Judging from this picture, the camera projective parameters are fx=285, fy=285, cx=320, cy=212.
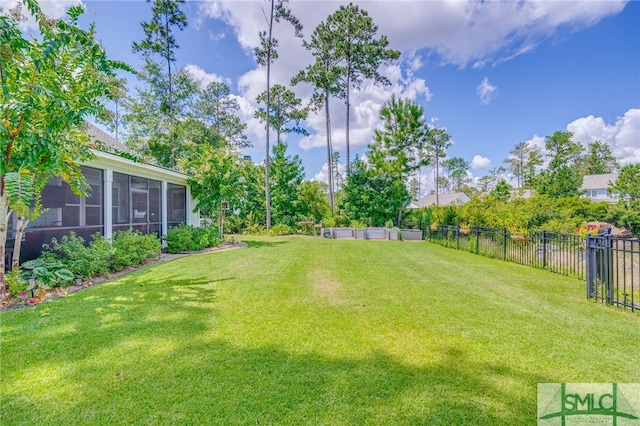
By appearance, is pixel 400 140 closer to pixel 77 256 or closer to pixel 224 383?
pixel 77 256

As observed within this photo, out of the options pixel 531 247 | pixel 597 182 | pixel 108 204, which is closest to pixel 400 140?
pixel 531 247

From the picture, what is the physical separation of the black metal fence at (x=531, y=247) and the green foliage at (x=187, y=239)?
32.5ft

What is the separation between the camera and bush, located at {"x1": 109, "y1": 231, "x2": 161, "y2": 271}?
6.61 m

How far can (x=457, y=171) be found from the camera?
184 ft

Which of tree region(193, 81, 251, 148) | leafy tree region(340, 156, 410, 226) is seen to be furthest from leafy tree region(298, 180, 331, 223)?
tree region(193, 81, 251, 148)

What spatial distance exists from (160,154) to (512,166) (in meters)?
49.3

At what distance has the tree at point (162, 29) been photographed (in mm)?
16547

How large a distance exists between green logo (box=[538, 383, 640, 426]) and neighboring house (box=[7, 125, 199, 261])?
778 cm

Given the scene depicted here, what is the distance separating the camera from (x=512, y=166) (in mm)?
45562

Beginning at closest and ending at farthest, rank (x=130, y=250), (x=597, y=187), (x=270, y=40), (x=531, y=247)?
(x=130, y=250) → (x=531, y=247) → (x=270, y=40) → (x=597, y=187)

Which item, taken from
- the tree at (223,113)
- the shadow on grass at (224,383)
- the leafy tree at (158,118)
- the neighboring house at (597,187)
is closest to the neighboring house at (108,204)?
the shadow on grass at (224,383)

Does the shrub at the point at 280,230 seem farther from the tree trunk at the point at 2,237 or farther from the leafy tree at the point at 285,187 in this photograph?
the tree trunk at the point at 2,237

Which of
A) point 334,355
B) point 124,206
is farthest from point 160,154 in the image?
point 334,355

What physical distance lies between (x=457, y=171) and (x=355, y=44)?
4346 cm
